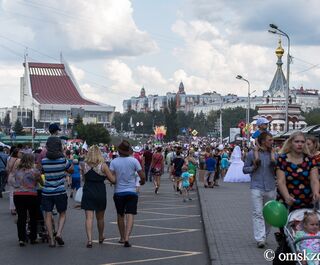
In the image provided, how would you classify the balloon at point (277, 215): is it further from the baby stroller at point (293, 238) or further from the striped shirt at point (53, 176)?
the striped shirt at point (53, 176)

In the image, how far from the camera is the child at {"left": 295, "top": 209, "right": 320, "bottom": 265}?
25.3 feet

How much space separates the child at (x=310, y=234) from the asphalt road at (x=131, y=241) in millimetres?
3264

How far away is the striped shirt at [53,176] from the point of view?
12.3m

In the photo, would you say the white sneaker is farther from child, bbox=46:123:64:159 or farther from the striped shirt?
child, bbox=46:123:64:159

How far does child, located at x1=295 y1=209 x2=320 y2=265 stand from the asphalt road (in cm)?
326

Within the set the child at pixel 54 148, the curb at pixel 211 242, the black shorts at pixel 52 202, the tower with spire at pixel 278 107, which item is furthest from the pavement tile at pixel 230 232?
the tower with spire at pixel 278 107

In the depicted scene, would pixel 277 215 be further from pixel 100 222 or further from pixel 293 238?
pixel 100 222

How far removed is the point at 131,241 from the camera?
13.3 metres

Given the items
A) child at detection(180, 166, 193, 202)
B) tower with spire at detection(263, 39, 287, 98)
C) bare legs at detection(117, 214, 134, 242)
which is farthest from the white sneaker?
tower with spire at detection(263, 39, 287, 98)

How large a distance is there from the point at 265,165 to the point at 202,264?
1846mm

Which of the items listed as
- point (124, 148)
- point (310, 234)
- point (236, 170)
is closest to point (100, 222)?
point (124, 148)

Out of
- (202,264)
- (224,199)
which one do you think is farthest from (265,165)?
(224,199)

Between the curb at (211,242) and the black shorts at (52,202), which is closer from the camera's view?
the curb at (211,242)

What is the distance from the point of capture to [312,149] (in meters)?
11.0
